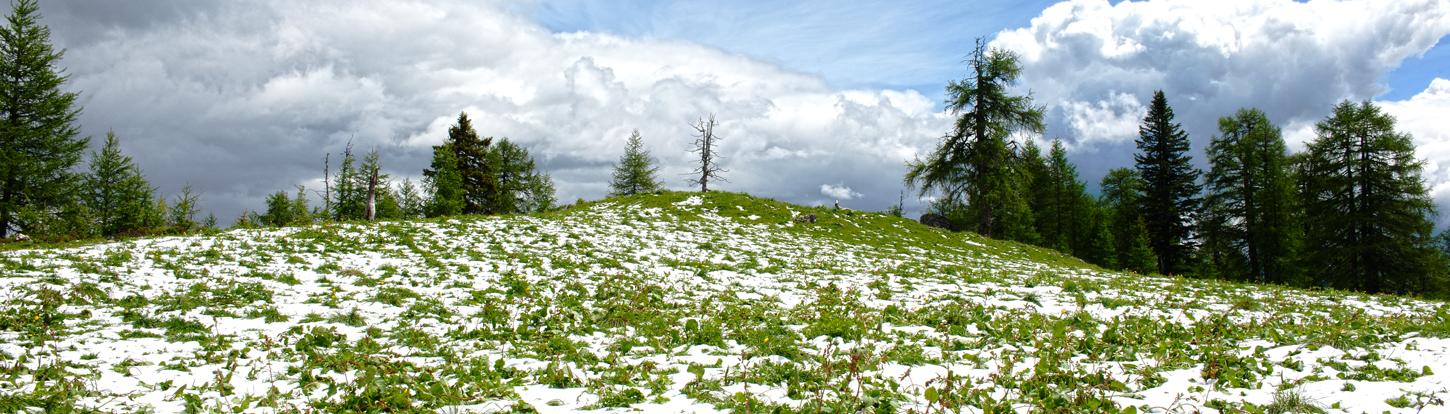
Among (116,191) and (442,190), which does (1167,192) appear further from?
(116,191)

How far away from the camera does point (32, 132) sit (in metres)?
26.3

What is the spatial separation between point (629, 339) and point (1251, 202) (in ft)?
135

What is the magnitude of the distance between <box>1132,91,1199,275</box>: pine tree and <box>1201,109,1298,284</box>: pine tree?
3.85ft

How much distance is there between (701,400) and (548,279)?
7008 millimetres

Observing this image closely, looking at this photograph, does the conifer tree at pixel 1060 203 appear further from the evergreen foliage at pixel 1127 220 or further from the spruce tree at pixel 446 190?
the spruce tree at pixel 446 190

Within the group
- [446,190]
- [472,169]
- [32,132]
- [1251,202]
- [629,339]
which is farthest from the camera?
[472,169]

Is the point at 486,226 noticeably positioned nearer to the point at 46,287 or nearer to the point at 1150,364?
the point at 46,287

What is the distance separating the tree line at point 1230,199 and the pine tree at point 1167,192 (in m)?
0.07

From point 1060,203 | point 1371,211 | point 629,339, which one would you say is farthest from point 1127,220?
point 629,339

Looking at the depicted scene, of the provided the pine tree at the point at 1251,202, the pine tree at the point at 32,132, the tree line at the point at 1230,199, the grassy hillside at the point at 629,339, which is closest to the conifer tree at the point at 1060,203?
the tree line at the point at 1230,199

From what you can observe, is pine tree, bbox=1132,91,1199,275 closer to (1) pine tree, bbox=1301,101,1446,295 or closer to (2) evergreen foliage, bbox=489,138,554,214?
(1) pine tree, bbox=1301,101,1446,295

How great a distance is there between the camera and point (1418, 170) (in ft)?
87.2

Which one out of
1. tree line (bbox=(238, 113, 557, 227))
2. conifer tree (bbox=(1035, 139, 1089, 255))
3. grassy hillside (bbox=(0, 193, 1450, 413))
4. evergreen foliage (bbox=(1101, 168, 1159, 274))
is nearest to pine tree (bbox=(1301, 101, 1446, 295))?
evergreen foliage (bbox=(1101, 168, 1159, 274))

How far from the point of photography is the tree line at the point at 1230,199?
26578mm
